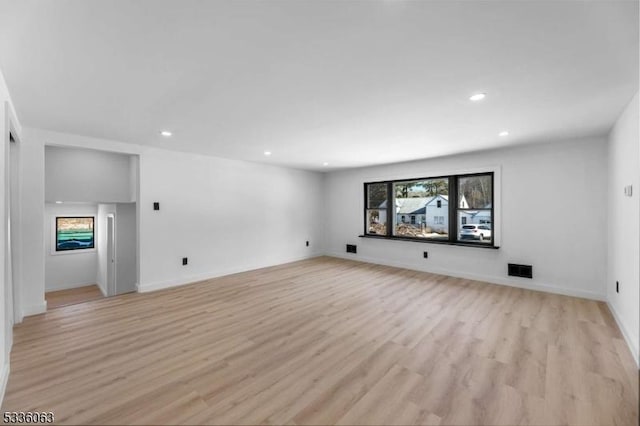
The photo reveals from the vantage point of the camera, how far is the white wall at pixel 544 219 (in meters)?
4.04

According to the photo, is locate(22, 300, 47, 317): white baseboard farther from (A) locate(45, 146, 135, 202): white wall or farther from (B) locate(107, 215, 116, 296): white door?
(B) locate(107, 215, 116, 296): white door

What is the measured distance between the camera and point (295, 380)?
215 cm

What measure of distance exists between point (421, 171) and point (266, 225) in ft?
12.1

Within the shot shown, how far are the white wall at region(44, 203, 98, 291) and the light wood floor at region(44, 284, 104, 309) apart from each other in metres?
0.15

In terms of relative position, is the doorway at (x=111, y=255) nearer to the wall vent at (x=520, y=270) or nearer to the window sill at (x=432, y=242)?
the window sill at (x=432, y=242)

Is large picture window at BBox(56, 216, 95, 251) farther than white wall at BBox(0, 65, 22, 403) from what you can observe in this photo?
Yes

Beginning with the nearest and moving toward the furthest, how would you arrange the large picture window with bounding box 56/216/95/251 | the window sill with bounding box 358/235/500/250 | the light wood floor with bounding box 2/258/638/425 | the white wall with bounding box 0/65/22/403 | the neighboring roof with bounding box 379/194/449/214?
the light wood floor with bounding box 2/258/638/425
the white wall with bounding box 0/65/22/403
the window sill with bounding box 358/235/500/250
the neighboring roof with bounding box 379/194/449/214
the large picture window with bounding box 56/216/95/251

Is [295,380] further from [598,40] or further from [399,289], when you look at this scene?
[598,40]

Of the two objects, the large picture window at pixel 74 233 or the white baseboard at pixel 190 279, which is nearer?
the white baseboard at pixel 190 279

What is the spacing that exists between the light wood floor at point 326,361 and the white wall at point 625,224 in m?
0.26

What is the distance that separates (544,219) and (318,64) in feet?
15.0

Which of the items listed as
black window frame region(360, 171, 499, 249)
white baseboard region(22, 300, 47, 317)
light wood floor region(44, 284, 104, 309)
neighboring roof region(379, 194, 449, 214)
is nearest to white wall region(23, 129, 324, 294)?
white baseboard region(22, 300, 47, 317)

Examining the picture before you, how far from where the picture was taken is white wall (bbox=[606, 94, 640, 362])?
8.18 ft

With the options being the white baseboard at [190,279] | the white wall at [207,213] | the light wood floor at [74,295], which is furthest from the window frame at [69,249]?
the white baseboard at [190,279]
